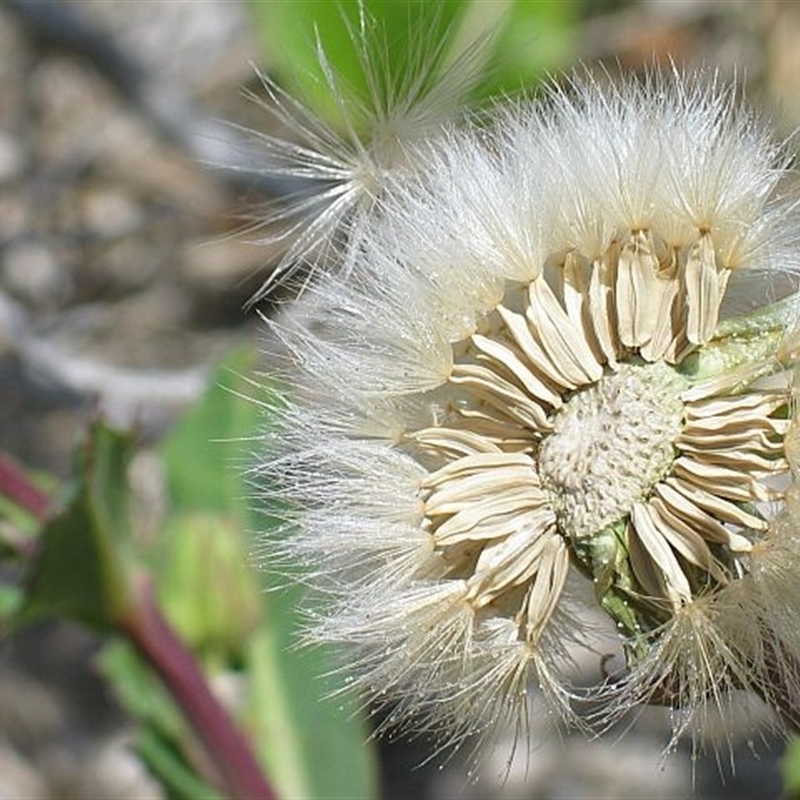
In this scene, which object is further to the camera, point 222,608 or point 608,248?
point 222,608

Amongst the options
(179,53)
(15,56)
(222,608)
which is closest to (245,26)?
(179,53)

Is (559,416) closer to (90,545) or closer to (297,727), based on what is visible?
(90,545)

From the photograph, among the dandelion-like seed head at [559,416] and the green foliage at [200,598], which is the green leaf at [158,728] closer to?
the green foliage at [200,598]

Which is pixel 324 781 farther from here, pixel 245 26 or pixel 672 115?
pixel 245 26

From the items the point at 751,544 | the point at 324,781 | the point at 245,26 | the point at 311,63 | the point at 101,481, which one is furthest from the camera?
the point at 245,26

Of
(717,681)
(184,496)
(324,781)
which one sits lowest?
(717,681)

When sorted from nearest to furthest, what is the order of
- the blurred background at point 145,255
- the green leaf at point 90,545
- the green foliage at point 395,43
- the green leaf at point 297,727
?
the green foliage at point 395,43 → the green leaf at point 90,545 → the green leaf at point 297,727 → the blurred background at point 145,255

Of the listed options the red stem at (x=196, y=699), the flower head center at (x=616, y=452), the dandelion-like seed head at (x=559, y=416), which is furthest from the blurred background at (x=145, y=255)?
the flower head center at (x=616, y=452)
